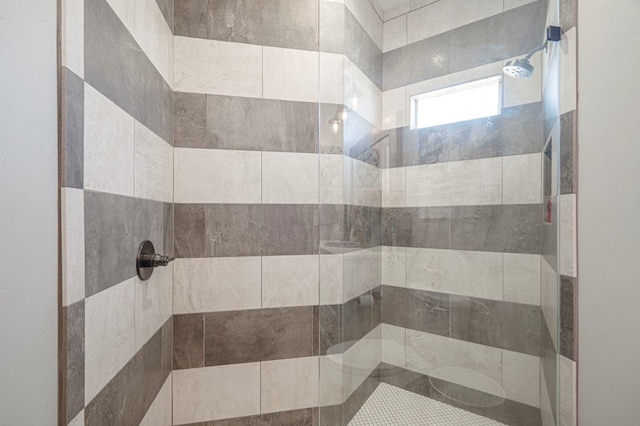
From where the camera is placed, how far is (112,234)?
83 cm

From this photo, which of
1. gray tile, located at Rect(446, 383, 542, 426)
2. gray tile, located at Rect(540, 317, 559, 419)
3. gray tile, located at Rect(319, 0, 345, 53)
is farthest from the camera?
gray tile, located at Rect(319, 0, 345, 53)

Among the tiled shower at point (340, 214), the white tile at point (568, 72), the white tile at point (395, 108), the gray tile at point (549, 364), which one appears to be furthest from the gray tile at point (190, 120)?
the gray tile at point (549, 364)

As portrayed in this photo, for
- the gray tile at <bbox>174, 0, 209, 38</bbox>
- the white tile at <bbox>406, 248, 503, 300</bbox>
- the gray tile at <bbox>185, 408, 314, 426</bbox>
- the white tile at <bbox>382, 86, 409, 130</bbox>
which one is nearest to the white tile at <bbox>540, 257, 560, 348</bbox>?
the white tile at <bbox>406, 248, 503, 300</bbox>

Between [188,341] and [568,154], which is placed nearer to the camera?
[568,154]

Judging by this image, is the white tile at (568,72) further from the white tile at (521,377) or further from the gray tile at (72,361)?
the gray tile at (72,361)

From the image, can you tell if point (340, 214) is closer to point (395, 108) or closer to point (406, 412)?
point (395, 108)

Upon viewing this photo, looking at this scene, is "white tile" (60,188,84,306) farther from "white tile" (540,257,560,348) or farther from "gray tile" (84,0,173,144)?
"white tile" (540,257,560,348)

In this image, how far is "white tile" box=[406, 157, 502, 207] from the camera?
127 cm

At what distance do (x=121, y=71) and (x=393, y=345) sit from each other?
5.12 ft

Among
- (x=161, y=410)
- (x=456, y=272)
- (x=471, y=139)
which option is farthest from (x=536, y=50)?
(x=161, y=410)

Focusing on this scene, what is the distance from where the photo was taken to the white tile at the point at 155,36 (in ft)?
3.27

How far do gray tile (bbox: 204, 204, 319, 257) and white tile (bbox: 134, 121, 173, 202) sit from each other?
201mm

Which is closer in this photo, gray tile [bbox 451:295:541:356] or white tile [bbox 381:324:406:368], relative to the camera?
gray tile [bbox 451:295:541:356]

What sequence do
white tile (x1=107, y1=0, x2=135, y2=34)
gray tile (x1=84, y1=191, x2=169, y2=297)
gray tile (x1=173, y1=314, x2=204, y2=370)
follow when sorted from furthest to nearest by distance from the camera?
gray tile (x1=173, y1=314, x2=204, y2=370)
white tile (x1=107, y1=0, x2=135, y2=34)
gray tile (x1=84, y1=191, x2=169, y2=297)
